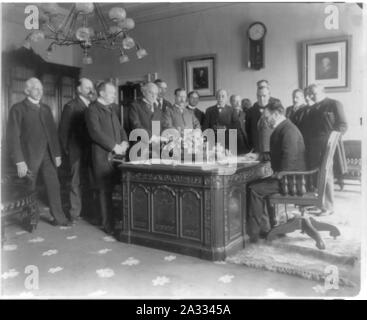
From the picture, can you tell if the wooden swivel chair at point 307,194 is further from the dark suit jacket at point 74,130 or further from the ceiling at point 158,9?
the ceiling at point 158,9

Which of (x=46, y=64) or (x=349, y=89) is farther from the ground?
(x=46, y=64)

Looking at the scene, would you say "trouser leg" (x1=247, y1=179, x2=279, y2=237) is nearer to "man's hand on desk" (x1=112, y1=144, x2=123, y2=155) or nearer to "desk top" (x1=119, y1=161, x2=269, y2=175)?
"desk top" (x1=119, y1=161, x2=269, y2=175)

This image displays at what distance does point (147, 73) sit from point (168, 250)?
348 centimetres

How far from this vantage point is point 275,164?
11.0 ft

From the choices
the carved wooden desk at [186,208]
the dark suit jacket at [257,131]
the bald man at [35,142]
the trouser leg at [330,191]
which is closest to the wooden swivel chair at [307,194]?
the carved wooden desk at [186,208]

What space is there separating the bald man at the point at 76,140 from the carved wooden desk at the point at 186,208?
3.46 ft

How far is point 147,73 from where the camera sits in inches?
232

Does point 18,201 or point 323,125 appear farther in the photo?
point 323,125

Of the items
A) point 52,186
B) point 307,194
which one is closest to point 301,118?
point 307,194

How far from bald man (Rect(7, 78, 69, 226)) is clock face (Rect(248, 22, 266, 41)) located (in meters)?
3.04

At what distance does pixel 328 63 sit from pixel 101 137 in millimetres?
3128

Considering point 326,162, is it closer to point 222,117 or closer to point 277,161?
point 277,161

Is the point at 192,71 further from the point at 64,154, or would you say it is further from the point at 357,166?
the point at 357,166
